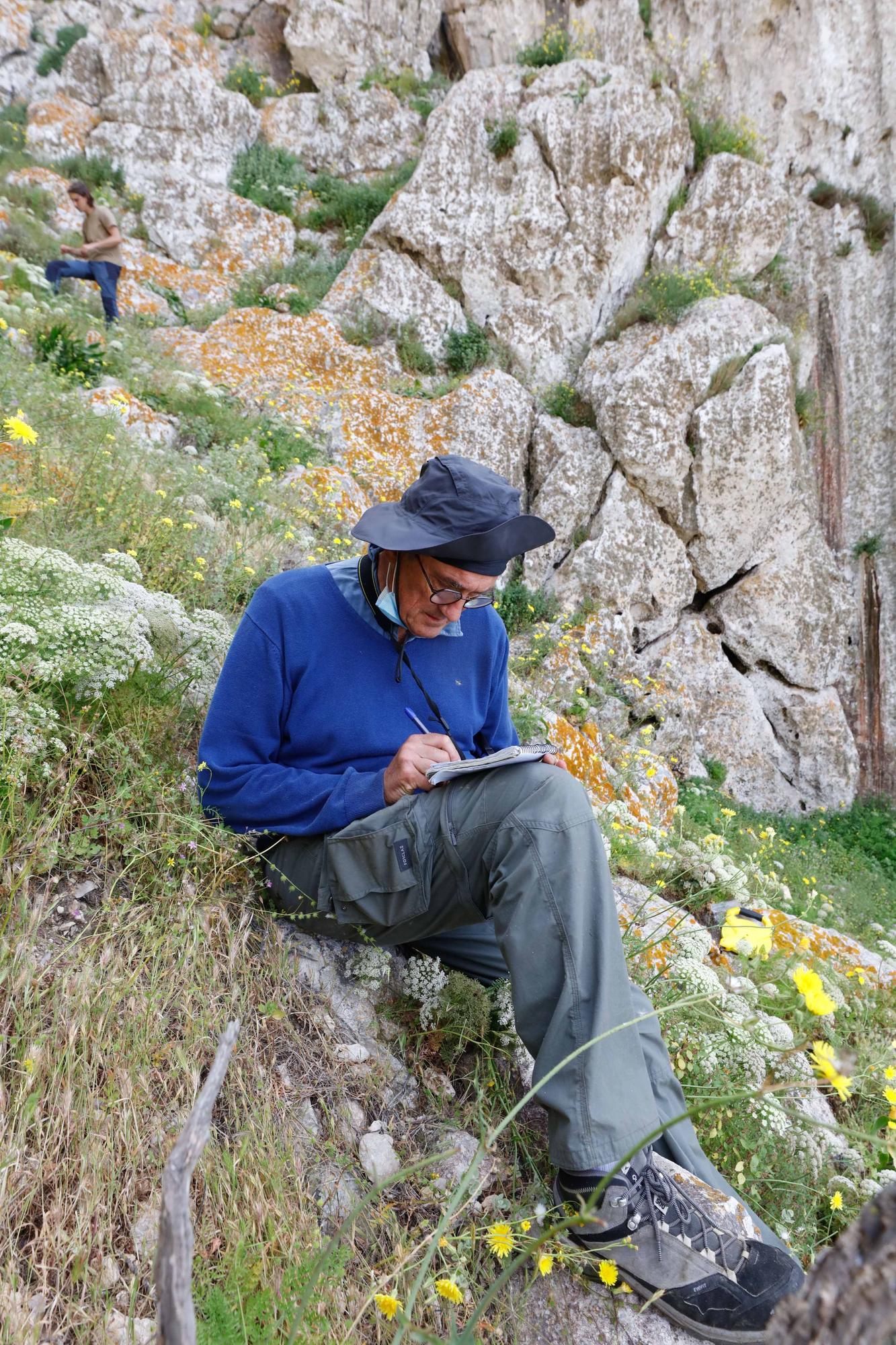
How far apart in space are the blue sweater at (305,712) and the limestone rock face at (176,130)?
10.3 m

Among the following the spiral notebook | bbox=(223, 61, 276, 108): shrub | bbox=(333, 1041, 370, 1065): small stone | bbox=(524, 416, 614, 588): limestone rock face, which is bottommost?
bbox=(333, 1041, 370, 1065): small stone

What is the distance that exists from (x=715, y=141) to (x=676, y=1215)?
11.9 metres

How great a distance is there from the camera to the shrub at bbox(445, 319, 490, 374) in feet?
28.0

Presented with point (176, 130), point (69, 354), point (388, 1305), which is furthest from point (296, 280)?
point (388, 1305)

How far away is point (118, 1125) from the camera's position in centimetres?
149

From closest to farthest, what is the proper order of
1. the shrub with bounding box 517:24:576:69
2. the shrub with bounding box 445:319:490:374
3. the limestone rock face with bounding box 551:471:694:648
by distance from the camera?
the limestone rock face with bounding box 551:471:694:648, the shrub with bounding box 445:319:490:374, the shrub with bounding box 517:24:576:69

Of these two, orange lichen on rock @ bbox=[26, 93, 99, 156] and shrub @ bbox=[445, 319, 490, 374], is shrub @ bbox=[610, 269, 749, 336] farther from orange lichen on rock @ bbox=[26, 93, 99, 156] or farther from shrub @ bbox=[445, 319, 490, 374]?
orange lichen on rock @ bbox=[26, 93, 99, 156]

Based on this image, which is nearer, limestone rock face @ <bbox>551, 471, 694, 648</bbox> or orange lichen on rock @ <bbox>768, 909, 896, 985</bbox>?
orange lichen on rock @ <bbox>768, 909, 896, 985</bbox>

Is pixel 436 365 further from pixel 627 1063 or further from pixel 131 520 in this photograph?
pixel 627 1063

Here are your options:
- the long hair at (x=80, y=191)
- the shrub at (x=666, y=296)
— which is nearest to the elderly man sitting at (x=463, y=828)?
the long hair at (x=80, y=191)

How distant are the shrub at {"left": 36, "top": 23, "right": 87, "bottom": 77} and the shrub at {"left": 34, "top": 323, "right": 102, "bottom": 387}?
28.3ft

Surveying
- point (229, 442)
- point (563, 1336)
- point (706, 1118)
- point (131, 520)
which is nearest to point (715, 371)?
point (229, 442)

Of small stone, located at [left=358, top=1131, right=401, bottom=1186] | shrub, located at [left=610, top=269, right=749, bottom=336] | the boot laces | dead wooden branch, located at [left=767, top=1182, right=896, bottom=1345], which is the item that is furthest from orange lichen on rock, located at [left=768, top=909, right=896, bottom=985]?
shrub, located at [left=610, top=269, right=749, bottom=336]

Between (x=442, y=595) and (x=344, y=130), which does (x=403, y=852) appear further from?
(x=344, y=130)
